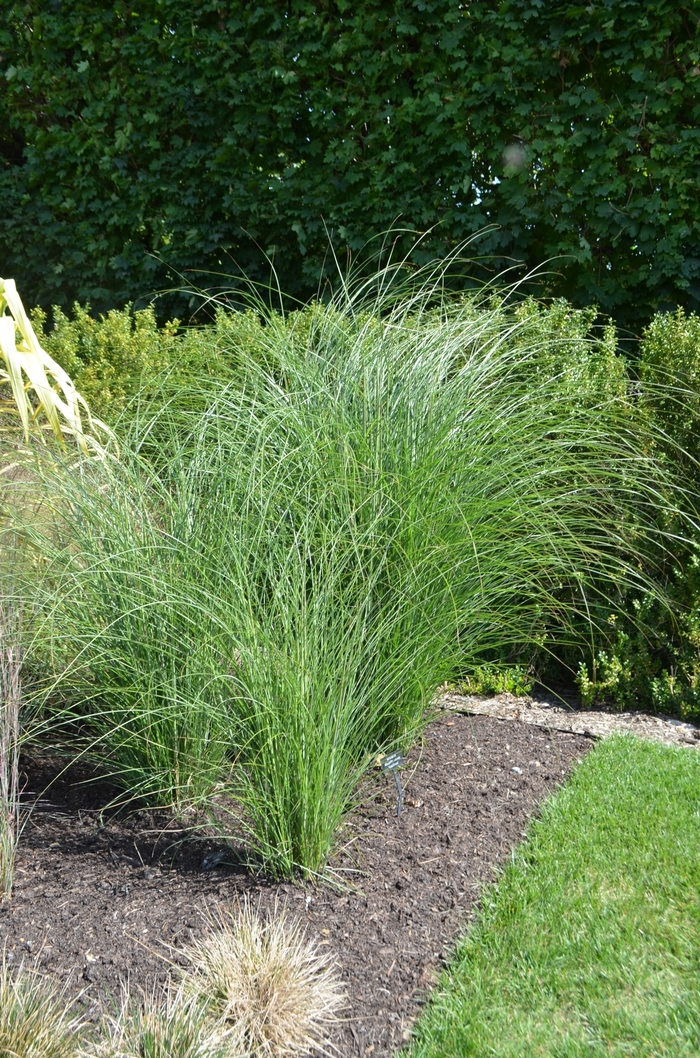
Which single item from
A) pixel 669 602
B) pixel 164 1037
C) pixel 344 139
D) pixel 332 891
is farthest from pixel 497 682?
pixel 344 139

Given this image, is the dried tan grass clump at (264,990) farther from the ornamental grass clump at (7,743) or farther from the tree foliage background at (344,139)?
the tree foliage background at (344,139)

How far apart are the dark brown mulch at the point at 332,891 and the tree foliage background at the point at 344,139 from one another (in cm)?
289

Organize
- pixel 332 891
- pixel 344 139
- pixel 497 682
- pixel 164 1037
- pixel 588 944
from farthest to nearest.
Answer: pixel 344 139 → pixel 497 682 → pixel 332 891 → pixel 588 944 → pixel 164 1037

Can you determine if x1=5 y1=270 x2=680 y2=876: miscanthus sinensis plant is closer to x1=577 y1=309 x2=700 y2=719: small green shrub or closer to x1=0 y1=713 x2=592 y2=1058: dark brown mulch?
x1=0 y1=713 x2=592 y2=1058: dark brown mulch

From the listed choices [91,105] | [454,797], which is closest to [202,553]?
[454,797]

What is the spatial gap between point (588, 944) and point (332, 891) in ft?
2.10

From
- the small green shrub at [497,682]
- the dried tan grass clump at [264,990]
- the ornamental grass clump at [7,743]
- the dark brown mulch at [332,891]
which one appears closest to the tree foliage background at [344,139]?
the small green shrub at [497,682]

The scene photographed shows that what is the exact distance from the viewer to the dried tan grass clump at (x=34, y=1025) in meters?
1.77

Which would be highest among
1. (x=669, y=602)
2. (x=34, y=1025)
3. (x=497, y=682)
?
(x=669, y=602)

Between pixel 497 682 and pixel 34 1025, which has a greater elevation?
pixel 497 682

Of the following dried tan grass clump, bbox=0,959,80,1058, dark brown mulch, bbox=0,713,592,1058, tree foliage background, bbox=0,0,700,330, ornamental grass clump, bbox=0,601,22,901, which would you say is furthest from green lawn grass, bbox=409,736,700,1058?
tree foliage background, bbox=0,0,700,330

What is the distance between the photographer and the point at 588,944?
7.32 ft

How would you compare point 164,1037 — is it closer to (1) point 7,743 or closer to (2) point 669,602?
(1) point 7,743

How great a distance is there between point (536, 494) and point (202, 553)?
1.11m
